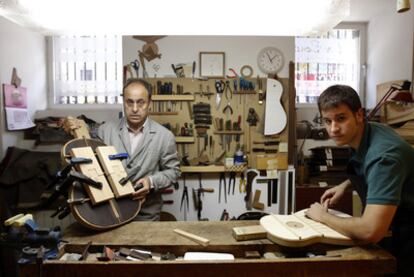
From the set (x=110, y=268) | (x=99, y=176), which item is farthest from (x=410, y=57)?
(x=110, y=268)

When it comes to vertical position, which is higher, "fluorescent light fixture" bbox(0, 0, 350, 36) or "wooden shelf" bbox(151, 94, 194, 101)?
"fluorescent light fixture" bbox(0, 0, 350, 36)

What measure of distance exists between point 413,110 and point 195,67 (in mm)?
1931

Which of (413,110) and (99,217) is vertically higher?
(413,110)

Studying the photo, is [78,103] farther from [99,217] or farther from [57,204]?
[99,217]

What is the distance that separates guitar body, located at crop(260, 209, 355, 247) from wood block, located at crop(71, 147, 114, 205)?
2.53ft

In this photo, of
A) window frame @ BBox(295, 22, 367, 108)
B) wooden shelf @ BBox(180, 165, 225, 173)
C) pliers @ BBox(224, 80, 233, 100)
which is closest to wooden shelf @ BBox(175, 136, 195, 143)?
wooden shelf @ BBox(180, 165, 225, 173)

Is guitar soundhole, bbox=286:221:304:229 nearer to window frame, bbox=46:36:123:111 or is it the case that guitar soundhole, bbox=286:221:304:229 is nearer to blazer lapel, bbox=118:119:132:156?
blazer lapel, bbox=118:119:132:156

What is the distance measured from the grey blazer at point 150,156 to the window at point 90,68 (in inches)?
Result: 58.3

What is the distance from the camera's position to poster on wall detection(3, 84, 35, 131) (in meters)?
2.86

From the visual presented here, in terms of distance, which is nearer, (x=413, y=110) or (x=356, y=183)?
(x=356, y=183)

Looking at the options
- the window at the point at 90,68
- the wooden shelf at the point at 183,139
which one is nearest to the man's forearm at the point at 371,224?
the wooden shelf at the point at 183,139

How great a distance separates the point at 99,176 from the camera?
1560 millimetres

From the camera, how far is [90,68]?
3.51m

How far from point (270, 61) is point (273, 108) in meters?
0.51
